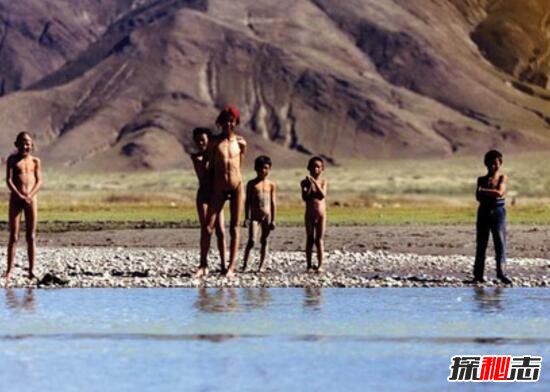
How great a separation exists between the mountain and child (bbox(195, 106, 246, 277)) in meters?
118

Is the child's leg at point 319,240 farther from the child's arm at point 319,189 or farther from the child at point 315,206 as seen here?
the child's arm at point 319,189

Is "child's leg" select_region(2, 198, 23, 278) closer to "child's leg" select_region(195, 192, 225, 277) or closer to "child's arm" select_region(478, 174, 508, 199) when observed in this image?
"child's leg" select_region(195, 192, 225, 277)

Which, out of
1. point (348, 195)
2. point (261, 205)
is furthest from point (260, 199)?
point (348, 195)

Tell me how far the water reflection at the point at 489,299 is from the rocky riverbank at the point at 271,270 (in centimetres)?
84

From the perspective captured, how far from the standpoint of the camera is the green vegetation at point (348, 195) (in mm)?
45953

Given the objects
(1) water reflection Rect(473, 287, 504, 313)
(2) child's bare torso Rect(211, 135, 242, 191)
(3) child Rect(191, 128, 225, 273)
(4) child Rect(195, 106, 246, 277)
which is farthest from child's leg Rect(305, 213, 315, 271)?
(1) water reflection Rect(473, 287, 504, 313)

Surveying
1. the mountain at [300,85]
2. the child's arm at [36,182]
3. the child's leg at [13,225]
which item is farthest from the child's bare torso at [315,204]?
the mountain at [300,85]

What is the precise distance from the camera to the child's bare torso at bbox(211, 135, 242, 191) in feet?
63.2

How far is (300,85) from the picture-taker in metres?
153

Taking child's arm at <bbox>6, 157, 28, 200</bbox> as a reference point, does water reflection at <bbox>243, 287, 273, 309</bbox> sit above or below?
below

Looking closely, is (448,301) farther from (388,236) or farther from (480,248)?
(388,236)

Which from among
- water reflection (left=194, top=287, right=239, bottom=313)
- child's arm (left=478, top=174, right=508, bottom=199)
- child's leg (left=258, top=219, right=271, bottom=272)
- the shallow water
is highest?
child's arm (left=478, top=174, right=508, bottom=199)

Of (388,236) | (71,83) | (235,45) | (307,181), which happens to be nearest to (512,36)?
(235,45)

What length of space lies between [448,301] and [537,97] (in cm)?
15355
